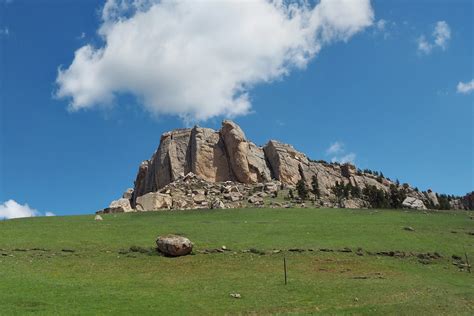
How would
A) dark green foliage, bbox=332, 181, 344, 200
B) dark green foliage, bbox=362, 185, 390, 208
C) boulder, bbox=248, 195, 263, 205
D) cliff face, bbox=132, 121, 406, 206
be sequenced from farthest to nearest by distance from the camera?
cliff face, bbox=132, 121, 406, 206, dark green foliage, bbox=332, 181, 344, 200, dark green foliage, bbox=362, 185, 390, 208, boulder, bbox=248, 195, 263, 205

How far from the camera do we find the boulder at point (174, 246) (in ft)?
170

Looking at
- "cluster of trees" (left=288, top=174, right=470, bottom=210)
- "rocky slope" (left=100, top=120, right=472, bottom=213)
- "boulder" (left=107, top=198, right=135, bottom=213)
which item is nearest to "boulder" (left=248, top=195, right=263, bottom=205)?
"rocky slope" (left=100, top=120, right=472, bottom=213)

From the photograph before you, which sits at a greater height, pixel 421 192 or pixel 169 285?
pixel 421 192

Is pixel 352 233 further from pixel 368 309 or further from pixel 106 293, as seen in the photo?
pixel 106 293

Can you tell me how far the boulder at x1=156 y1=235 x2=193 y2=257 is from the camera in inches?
2045

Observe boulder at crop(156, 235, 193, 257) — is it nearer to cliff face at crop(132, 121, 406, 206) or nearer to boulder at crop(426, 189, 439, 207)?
cliff face at crop(132, 121, 406, 206)

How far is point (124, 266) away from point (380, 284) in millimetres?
24525

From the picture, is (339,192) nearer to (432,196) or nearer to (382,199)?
(382,199)

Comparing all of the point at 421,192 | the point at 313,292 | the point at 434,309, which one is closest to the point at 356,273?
the point at 313,292

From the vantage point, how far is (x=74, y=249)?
53.9 m

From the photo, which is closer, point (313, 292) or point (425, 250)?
point (313, 292)

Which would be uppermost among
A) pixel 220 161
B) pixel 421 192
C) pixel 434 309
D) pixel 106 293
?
pixel 220 161

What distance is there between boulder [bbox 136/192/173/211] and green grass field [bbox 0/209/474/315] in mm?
38340

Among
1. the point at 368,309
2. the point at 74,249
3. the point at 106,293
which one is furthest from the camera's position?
the point at 74,249
